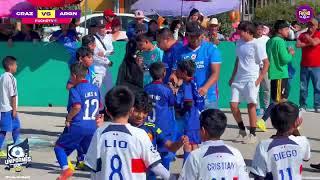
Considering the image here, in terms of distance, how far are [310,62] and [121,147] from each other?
9.20m

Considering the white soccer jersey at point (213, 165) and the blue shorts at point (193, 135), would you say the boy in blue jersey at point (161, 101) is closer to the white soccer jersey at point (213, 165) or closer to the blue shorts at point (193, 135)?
the blue shorts at point (193, 135)

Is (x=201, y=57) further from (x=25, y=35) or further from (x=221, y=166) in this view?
(x=25, y=35)

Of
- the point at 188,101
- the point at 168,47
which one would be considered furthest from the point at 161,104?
the point at 168,47

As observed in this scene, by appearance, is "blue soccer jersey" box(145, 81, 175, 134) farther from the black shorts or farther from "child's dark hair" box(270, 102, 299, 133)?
the black shorts

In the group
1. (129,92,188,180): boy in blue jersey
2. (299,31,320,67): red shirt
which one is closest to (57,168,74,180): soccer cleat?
(129,92,188,180): boy in blue jersey

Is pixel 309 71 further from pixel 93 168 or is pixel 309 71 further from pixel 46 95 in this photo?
pixel 93 168

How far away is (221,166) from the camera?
4828mm

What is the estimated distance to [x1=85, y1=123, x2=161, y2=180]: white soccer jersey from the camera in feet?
16.4

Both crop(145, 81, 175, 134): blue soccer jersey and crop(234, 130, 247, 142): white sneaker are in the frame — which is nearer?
crop(145, 81, 175, 134): blue soccer jersey

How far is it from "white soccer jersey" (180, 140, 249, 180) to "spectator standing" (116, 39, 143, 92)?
14.7ft

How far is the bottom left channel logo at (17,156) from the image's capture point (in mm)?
8402

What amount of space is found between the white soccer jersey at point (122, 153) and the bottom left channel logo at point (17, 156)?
11.5 ft

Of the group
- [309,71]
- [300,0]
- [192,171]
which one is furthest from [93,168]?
[300,0]

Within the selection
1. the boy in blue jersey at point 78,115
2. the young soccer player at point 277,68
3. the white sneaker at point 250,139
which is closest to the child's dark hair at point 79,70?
the boy in blue jersey at point 78,115
